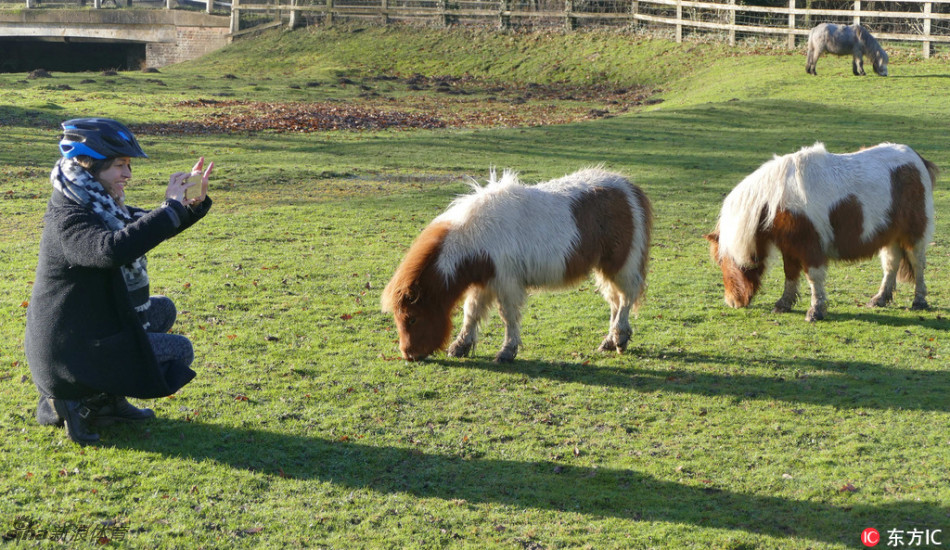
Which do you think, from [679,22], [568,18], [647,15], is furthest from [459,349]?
[568,18]

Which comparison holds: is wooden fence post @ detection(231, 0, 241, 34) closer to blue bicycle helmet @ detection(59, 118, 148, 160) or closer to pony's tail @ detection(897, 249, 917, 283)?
pony's tail @ detection(897, 249, 917, 283)

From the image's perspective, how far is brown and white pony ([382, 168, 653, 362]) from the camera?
23.5ft

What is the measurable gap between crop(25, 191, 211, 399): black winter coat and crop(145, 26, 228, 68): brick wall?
39598mm

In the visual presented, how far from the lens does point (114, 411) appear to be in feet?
19.2

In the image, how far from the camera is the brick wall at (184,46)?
4181 centimetres

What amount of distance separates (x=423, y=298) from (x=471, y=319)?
2.16 ft

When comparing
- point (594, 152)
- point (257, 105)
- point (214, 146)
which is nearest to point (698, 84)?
point (594, 152)

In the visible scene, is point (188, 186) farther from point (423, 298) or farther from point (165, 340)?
point (423, 298)

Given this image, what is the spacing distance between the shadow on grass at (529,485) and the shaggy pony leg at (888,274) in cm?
483

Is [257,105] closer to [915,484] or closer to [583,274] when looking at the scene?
[583,274]

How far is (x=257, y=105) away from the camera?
26.4 metres

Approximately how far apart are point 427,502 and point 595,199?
3.63 m

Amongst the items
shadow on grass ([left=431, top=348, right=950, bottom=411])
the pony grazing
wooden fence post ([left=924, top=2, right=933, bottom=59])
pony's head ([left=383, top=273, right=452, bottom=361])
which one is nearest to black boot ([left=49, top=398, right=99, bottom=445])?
pony's head ([left=383, top=273, right=452, bottom=361])

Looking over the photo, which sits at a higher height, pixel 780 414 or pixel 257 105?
pixel 257 105
